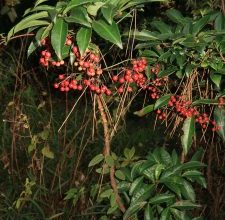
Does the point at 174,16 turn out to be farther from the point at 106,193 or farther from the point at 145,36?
the point at 106,193

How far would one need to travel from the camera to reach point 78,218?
8.85ft

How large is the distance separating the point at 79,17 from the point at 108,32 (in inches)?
3.2

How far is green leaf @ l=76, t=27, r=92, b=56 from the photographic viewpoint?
3.88 ft

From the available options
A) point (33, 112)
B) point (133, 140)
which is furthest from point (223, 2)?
point (33, 112)

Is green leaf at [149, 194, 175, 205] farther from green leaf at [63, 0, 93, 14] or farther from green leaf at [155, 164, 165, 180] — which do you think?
green leaf at [63, 0, 93, 14]

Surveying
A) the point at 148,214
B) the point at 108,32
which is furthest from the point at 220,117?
the point at 108,32

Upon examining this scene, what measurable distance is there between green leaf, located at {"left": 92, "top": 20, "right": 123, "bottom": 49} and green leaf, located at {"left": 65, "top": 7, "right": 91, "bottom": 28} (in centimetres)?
3

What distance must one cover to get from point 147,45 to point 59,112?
9.25ft

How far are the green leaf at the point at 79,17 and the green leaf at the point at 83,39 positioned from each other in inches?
1.3

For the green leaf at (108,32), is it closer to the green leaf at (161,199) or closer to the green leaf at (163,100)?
the green leaf at (163,100)

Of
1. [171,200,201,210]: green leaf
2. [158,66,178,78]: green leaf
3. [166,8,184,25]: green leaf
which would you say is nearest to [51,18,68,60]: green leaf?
[158,66,178,78]: green leaf

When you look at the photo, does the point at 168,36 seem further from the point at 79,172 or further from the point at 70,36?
the point at 79,172

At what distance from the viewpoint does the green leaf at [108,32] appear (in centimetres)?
117

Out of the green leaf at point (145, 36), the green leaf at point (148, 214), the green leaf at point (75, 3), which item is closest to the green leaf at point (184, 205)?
the green leaf at point (148, 214)
